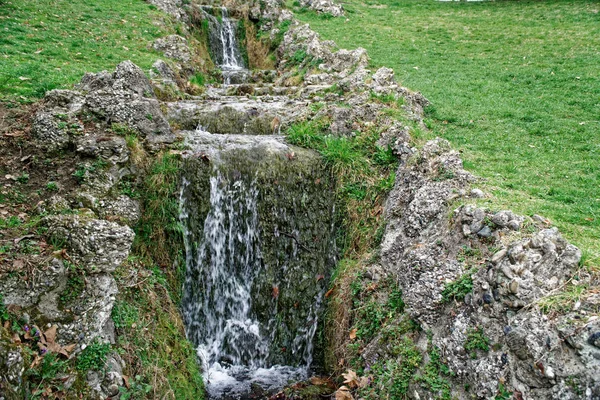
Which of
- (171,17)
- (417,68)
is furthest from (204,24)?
(417,68)

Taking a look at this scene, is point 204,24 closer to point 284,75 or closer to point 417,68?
point 284,75

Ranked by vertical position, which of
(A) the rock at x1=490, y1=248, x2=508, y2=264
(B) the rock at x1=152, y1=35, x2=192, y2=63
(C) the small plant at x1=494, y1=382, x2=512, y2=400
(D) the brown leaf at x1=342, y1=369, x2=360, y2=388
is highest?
(B) the rock at x1=152, y1=35, x2=192, y2=63

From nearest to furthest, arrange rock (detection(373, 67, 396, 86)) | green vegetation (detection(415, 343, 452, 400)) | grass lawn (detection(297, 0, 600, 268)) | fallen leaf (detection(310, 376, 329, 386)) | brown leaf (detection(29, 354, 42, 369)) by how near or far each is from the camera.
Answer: brown leaf (detection(29, 354, 42, 369)), green vegetation (detection(415, 343, 452, 400)), fallen leaf (detection(310, 376, 329, 386)), grass lawn (detection(297, 0, 600, 268)), rock (detection(373, 67, 396, 86))

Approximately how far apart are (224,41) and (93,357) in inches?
726

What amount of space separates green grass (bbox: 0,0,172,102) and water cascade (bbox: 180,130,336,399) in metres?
4.29

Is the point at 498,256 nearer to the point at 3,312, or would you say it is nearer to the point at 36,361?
the point at 36,361

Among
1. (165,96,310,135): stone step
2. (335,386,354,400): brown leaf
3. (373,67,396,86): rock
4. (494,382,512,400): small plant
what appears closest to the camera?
(494,382,512,400): small plant

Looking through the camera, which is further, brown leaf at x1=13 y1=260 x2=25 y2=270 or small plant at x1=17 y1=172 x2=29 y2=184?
small plant at x1=17 y1=172 x2=29 y2=184

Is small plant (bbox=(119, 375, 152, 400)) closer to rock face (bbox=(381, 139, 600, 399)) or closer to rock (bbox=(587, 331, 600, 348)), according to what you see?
rock face (bbox=(381, 139, 600, 399))

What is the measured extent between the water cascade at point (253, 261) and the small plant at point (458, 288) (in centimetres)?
289

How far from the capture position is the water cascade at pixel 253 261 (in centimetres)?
741

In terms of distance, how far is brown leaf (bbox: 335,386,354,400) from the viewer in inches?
225

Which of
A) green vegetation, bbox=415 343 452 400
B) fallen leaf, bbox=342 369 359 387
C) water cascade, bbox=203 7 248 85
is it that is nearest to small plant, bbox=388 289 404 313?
green vegetation, bbox=415 343 452 400

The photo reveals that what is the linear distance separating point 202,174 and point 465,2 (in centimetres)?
2901
